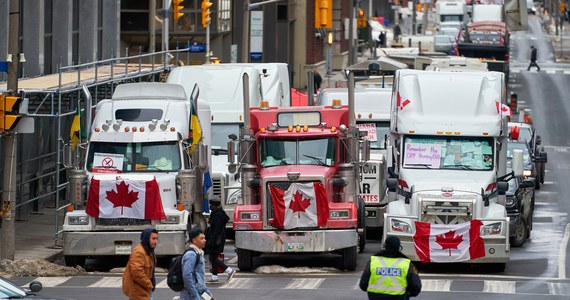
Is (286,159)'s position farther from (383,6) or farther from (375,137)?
(383,6)

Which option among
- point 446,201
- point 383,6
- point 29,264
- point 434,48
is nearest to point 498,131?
point 446,201

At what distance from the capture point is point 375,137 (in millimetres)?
32719

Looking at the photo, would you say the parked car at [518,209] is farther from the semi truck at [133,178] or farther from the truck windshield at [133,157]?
the truck windshield at [133,157]

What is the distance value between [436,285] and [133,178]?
579 cm

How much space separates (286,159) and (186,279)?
30.1 ft

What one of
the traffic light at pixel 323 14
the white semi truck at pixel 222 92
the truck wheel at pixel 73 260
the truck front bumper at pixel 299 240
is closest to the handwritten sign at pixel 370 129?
the white semi truck at pixel 222 92

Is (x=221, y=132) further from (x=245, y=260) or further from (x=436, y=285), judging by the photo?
(x=436, y=285)

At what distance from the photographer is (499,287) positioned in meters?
24.1

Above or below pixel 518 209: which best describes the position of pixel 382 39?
above

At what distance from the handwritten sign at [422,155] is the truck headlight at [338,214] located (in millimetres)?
2291

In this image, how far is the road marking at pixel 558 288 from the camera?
928 inches

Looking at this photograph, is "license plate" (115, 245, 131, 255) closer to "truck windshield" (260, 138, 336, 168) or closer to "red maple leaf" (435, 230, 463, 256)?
"truck windshield" (260, 138, 336, 168)

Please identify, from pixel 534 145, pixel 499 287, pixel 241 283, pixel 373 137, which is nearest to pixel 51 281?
pixel 241 283

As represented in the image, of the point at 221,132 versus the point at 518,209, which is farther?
the point at 221,132
